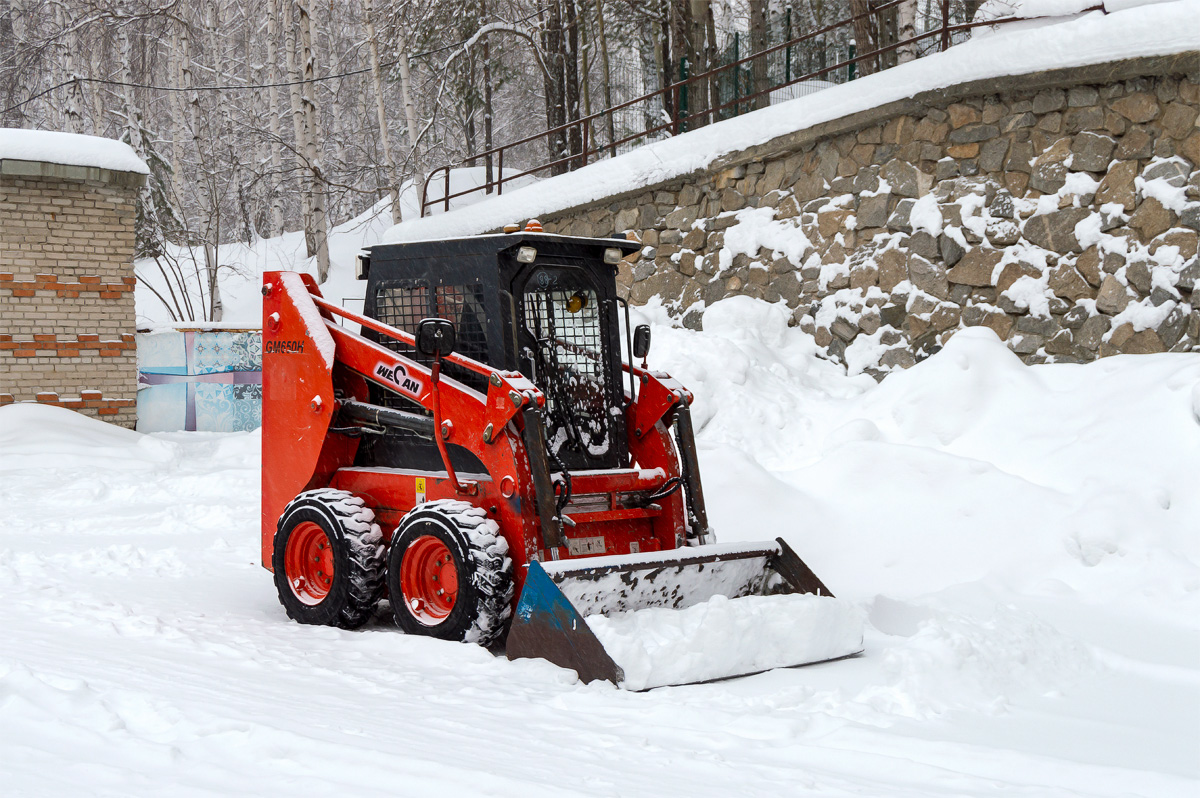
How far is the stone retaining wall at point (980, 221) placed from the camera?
8.88 metres

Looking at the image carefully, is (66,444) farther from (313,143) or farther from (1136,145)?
(1136,145)

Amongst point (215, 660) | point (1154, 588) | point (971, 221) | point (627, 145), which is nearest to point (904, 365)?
point (971, 221)

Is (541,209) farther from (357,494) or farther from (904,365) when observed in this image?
(357,494)

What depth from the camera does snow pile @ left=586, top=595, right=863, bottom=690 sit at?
456 cm

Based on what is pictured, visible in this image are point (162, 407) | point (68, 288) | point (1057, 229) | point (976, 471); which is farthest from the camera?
point (162, 407)

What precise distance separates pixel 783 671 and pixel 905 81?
25.3ft

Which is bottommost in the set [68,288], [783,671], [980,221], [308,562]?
[783,671]

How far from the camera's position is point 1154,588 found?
6102mm

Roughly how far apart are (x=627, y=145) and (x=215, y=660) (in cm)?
1992

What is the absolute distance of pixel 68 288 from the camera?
40.1ft

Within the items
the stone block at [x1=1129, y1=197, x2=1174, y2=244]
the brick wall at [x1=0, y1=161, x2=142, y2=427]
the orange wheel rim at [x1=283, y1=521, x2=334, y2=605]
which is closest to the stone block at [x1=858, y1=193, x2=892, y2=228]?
the stone block at [x1=1129, y1=197, x2=1174, y2=244]

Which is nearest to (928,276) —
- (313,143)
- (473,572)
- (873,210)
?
(873,210)

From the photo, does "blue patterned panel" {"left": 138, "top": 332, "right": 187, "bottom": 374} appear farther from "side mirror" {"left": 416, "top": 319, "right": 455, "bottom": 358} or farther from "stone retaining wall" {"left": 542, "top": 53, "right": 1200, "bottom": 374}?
"side mirror" {"left": 416, "top": 319, "right": 455, "bottom": 358}

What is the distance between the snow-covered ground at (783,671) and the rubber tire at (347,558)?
7.4 inches
